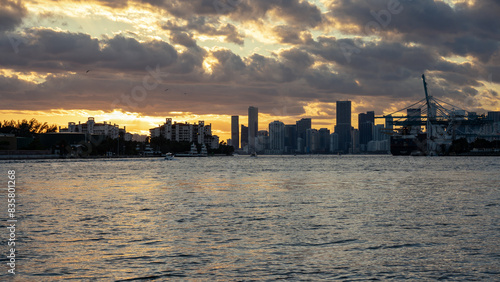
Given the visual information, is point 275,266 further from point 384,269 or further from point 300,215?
point 300,215

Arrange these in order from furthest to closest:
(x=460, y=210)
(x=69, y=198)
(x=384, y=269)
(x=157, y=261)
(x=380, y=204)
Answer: (x=69, y=198) < (x=380, y=204) < (x=460, y=210) < (x=157, y=261) < (x=384, y=269)

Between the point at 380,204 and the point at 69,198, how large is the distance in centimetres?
2513

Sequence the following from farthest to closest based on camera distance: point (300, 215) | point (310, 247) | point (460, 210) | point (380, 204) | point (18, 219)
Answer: point (380, 204) → point (460, 210) → point (300, 215) → point (18, 219) → point (310, 247)

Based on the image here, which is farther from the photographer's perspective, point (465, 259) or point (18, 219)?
point (18, 219)

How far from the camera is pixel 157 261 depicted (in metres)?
18.5

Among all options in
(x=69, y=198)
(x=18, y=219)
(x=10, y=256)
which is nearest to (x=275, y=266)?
(x=10, y=256)

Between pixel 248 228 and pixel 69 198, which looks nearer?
pixel 248 228

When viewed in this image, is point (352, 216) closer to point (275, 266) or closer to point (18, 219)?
point (275, 266)

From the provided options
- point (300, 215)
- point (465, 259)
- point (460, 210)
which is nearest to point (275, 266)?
point (465, 259)

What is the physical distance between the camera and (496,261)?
18344mm

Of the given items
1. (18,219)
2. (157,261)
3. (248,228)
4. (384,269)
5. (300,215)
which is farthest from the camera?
(300,215)

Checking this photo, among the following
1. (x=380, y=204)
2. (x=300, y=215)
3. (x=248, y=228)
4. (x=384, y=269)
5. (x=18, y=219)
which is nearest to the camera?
(x=384, y=269)

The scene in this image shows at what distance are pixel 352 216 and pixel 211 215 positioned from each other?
337 inches

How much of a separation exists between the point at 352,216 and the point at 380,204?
811 centimetres
